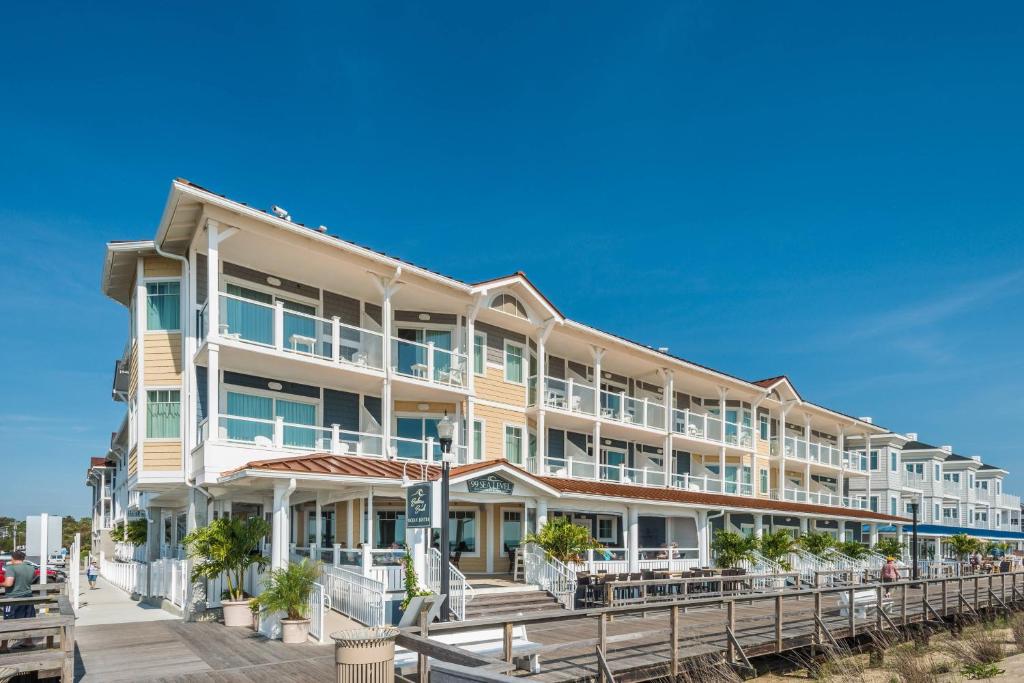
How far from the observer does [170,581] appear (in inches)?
829

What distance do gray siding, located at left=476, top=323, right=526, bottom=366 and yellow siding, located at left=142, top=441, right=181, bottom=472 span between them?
9609 mm

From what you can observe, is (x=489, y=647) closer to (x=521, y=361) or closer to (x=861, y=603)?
(x=861, y=603)

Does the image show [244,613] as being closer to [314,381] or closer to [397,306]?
[314,381]

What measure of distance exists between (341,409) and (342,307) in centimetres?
283

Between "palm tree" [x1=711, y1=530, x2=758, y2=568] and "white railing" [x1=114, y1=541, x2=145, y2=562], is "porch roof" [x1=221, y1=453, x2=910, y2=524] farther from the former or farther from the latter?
"white railing" [x1=114, y1=541, x2=145, y2=562]

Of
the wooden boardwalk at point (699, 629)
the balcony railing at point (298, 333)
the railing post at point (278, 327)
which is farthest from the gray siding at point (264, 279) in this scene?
the wooden boardwalk at point (699, 629)

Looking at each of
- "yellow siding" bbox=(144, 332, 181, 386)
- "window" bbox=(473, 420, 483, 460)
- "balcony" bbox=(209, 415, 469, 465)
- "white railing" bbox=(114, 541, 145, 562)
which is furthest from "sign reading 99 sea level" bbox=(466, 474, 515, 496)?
"white railing" bbox=(114, 541, 145, 562)

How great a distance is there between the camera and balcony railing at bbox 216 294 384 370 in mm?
19578

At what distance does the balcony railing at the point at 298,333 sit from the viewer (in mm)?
19578

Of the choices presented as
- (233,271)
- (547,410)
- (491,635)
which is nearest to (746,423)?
(547,410)

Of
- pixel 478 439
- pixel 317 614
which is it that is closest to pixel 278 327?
pixel 317 614

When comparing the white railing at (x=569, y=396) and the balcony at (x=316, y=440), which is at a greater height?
the white railing at (x=569, y=396)

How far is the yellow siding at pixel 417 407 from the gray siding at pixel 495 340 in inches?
98.6

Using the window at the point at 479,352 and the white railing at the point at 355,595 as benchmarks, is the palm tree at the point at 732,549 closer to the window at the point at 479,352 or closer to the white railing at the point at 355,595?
the window at the point at 479,352
